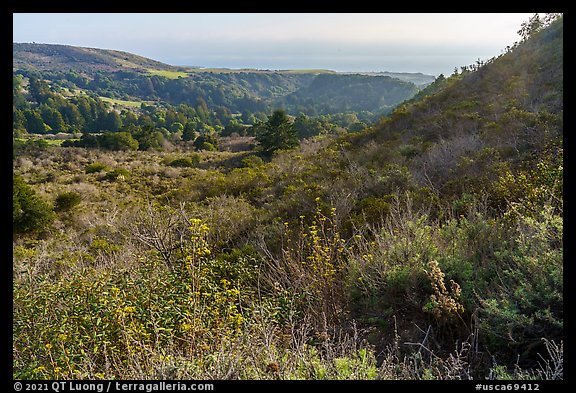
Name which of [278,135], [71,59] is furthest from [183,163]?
[71,59]

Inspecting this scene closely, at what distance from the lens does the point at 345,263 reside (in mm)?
4043

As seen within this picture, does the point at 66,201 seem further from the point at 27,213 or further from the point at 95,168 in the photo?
the point at 95,168

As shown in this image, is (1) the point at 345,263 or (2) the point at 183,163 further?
(2) the point at 183,163

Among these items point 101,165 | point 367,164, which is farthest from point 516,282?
point 101,165

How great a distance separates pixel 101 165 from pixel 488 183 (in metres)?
22.5

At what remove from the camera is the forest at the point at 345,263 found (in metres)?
2.49

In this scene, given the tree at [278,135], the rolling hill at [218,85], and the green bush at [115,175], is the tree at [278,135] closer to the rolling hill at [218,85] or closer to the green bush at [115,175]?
the green bush at [115,175]

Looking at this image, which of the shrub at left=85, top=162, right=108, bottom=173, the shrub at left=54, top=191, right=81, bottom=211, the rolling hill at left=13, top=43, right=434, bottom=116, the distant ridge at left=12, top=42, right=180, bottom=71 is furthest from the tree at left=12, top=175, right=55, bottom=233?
the distant ridge at left=12, top=42, right=180, bottom=71

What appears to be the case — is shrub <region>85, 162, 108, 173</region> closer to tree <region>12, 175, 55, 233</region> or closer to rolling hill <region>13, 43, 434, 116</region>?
tree <region>12, 175, 55, 233</region>

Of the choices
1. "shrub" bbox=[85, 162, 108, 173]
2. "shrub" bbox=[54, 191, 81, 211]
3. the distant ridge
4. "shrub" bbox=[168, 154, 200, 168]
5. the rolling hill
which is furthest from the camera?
the distant ridge

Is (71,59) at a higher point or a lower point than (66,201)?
higher

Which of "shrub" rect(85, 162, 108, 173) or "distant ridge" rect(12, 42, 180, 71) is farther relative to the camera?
"distant ridge" rect(12, 42, 180, 71)

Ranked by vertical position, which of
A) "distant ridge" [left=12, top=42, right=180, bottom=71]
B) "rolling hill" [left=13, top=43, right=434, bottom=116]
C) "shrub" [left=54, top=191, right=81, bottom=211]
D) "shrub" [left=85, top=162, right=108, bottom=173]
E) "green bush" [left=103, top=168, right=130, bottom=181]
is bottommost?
"shrub" [left=54, top=191, right=81, bottom=211]

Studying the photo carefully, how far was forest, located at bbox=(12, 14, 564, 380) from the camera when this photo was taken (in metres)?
2.49
